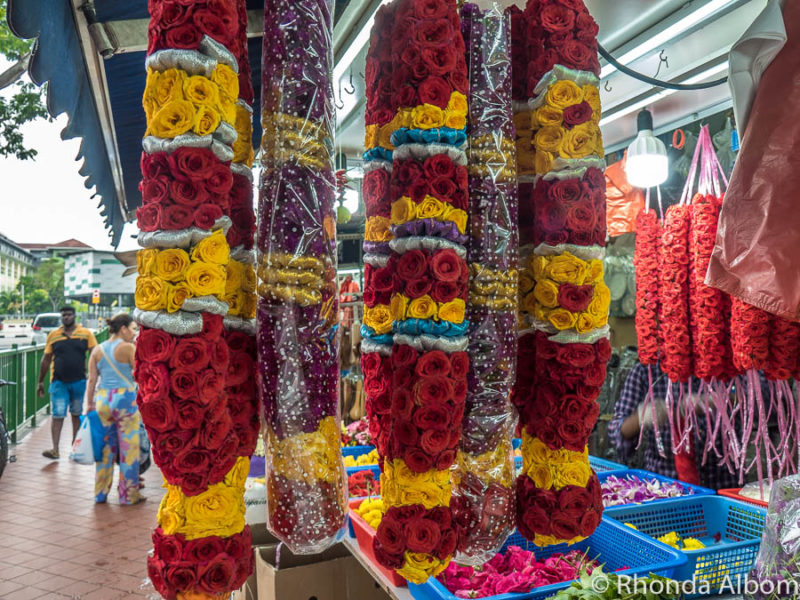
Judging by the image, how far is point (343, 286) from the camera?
543cm

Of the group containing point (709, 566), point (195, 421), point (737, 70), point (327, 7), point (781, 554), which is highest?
point (737, 70)

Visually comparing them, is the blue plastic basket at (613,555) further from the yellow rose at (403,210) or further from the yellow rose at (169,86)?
the yellow rose at (169,86)

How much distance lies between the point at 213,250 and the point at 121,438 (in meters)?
4.95

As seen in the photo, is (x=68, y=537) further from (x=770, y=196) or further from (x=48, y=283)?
(x=48, y=283)

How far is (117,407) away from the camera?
498 cm

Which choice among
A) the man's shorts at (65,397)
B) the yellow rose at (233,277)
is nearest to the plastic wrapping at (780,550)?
the yellow rose at (233,277)

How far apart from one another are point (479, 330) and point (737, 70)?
1.19 m

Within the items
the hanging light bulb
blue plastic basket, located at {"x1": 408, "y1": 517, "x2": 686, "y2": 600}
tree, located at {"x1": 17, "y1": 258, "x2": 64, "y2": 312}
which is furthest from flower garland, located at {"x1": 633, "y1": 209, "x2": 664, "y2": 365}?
tree, located at {"x1": 17, "y1": 258, "x2": 64, "y2": 312}

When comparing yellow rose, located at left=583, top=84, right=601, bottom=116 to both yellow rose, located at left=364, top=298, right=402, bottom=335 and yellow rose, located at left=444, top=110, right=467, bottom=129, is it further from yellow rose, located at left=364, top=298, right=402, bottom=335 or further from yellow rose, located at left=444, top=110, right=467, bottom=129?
yellow rose, located at left=364, top=298, right=402, bottom=335

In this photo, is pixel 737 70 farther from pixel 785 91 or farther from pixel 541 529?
pixel 541 529

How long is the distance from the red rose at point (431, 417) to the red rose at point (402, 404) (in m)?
0.01

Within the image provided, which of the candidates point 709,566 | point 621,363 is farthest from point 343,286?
point 709,566

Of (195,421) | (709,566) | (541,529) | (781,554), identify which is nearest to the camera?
(195,421)

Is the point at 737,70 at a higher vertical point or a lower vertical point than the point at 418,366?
higher
